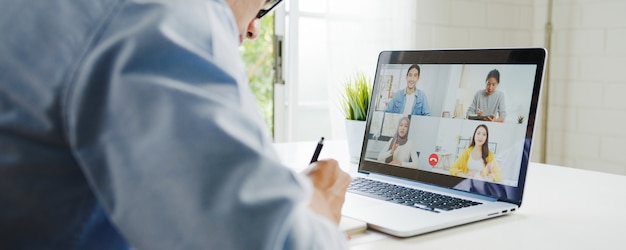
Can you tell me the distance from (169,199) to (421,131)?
0.76m

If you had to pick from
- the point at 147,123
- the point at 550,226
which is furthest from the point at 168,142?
the point at 550,226

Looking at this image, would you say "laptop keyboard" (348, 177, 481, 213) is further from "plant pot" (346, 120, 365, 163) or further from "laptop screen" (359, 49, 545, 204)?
"plant pot" (346, 120, 365, 163)

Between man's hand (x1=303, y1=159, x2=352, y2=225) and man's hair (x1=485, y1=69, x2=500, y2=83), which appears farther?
man's hair (x1=485, y1=69, x2=500, y2=83)

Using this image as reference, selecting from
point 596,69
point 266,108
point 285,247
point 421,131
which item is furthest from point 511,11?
point 285,247

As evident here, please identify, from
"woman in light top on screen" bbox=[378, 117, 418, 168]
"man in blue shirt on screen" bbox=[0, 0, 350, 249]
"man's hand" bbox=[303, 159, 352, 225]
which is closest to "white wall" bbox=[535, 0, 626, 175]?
"woman in light top on screen" bbox=[378, 117, 418, 168]

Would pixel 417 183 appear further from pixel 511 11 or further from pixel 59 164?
pixel 511 11

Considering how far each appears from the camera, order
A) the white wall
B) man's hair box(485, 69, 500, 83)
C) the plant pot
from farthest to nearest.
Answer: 1. the white wall
2. the plant pot
3. man's hair box(485, 69, 500, 83)

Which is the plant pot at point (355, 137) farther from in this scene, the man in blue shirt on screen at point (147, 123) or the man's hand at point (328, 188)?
the man in blue shirt on screen at point (147, 123)

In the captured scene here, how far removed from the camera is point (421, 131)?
110cm

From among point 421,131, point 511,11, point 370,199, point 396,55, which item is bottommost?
point 370,199

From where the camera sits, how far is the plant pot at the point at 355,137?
1.30 m

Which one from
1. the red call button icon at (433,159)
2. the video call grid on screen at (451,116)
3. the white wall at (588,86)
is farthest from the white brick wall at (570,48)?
the red call button icon at (433,159)

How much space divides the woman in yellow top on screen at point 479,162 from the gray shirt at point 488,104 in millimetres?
27

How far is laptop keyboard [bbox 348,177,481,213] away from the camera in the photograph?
3.02ft
